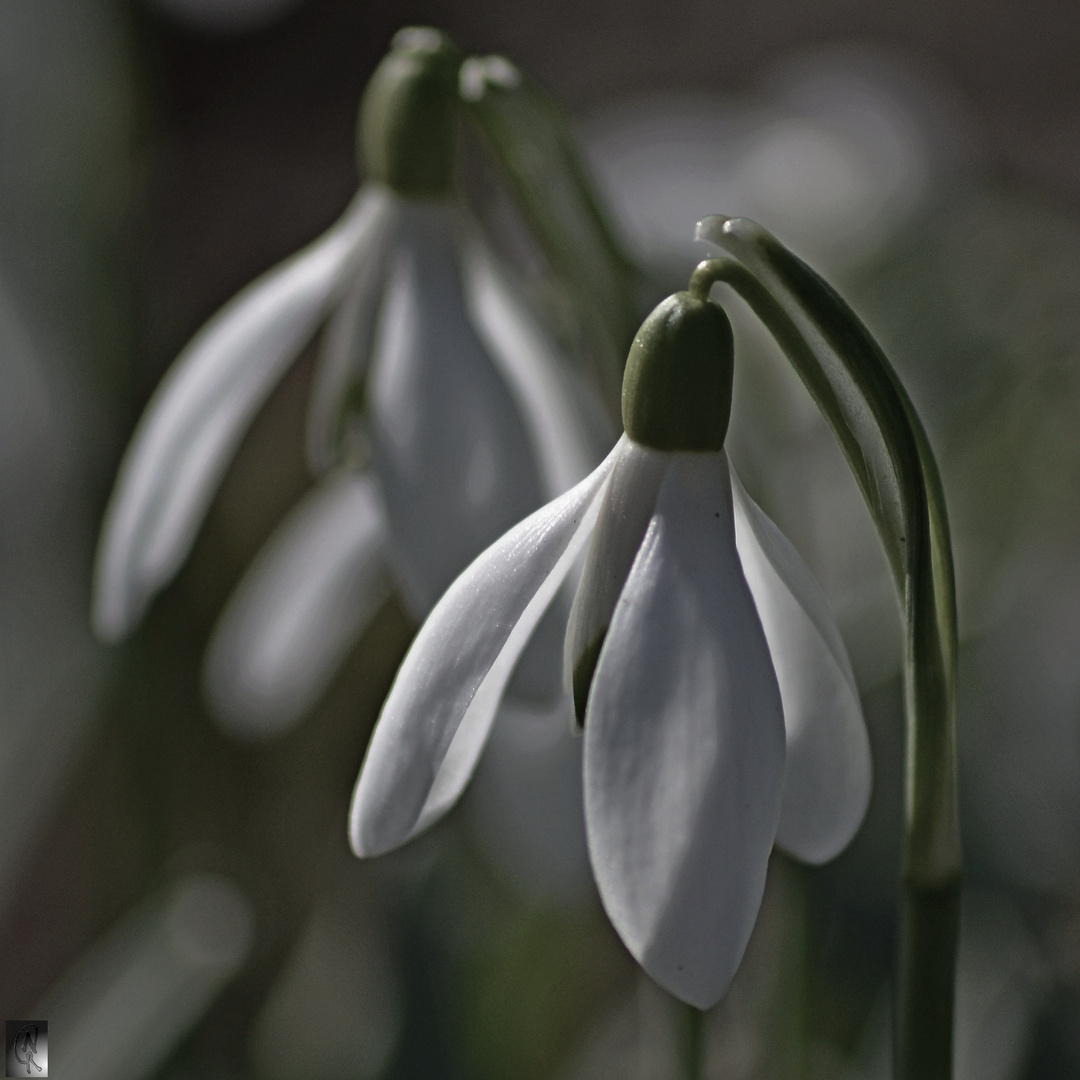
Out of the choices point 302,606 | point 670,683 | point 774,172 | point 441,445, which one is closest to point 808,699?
point 670,683

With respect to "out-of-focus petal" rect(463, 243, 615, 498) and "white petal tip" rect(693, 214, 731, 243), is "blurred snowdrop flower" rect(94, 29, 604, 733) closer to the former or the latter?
"out-of-focus petal" rect(463, 243, 615, 498)

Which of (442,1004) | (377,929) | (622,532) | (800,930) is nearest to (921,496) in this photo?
(622,532)

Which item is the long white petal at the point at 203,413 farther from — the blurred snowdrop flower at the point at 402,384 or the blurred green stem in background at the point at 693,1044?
the blurred green stem in background at the point at 693,1044

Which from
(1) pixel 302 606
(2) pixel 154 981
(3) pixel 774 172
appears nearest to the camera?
(1) pixel 302 606

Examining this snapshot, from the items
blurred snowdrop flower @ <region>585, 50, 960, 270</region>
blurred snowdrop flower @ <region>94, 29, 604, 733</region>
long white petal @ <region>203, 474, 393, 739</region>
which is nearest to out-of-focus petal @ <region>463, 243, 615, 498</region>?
blurred snowdrop flower @ <region>94, 29, 604, 733</region>

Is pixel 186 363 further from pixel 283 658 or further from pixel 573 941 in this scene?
pixel 573 941

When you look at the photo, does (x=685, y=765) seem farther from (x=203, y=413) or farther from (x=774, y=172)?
(x=774, y=172)

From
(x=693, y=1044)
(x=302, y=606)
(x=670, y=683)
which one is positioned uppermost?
(x=670, y=683)
